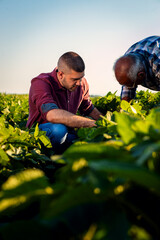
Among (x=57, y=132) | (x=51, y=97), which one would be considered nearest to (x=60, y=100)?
(x=51, y=97)

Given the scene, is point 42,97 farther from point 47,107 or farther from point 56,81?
point 56,81

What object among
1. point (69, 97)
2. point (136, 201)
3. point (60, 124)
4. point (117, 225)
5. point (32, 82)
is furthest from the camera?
point (69, 97)

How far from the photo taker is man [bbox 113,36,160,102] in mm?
3838

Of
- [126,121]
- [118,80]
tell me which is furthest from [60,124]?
[126,121]

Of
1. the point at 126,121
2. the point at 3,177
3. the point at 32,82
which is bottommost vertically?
the point at 3,177

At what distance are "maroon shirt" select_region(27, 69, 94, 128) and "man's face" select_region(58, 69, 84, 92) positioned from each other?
0.09 meters

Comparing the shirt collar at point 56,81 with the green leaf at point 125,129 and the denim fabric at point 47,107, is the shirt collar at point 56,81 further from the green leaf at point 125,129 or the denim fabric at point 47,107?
the green leaf at point 125,129

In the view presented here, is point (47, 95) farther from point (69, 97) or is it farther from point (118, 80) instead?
point (118, 80)

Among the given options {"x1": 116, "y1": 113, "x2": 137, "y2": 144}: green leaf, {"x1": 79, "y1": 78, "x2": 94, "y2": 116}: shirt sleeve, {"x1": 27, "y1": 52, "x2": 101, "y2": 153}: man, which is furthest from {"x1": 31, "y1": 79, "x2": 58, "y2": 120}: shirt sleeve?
{"x1": 116, "y1": 113, "x2": 137, "y2": 144}: green leaf

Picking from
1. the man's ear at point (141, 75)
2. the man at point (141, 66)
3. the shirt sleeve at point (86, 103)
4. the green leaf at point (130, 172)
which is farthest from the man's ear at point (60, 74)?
the green leaf at point (130, 172)

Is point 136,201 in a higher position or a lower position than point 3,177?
higher

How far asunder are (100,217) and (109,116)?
1070 millimetres

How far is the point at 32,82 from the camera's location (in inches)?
143

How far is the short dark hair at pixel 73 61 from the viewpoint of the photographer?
12.0ft
